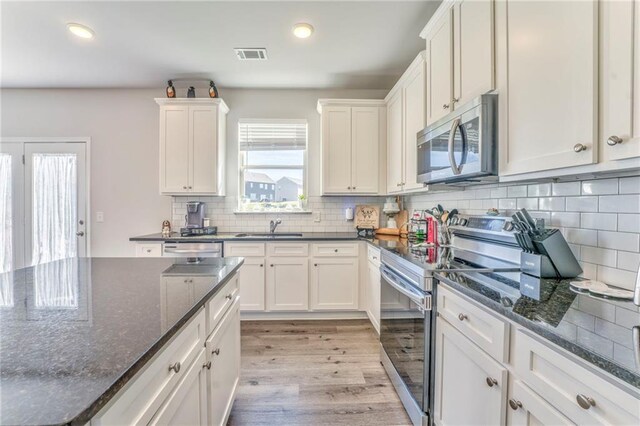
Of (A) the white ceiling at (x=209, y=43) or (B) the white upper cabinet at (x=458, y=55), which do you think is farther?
(A) the white ceiling at (x=209, y=43)

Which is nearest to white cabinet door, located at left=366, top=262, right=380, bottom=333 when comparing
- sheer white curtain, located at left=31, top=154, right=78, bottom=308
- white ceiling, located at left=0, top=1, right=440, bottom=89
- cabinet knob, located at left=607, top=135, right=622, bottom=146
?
cabinet knob, located at left=607, top=135, right=622, bottom=146

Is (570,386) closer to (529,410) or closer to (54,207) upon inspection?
(529,410)

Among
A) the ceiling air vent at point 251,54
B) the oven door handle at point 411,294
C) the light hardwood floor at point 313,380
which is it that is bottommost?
the light hardwood floor at point 313,380

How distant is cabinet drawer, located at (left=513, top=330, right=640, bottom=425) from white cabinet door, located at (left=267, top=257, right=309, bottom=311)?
2.41 meters

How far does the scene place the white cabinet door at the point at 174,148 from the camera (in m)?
3.43

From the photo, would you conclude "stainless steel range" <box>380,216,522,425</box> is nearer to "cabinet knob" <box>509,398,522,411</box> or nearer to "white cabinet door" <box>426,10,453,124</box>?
"cabinet knob" <box>509,398,522,411</box>

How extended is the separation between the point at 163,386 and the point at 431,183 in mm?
1941

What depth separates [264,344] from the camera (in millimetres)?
2734

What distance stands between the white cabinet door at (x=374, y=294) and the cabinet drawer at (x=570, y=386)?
70.6 inches

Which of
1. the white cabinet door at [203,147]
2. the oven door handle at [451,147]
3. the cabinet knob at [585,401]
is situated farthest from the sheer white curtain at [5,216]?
the cabinet knob at [585,401]

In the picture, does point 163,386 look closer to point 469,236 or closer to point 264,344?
point 469,236

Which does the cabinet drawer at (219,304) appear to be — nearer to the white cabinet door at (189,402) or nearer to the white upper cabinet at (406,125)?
the white cabinet door at (189,402)

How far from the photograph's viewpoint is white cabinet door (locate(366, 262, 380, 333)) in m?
2.76

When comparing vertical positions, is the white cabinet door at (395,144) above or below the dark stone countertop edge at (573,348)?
above
